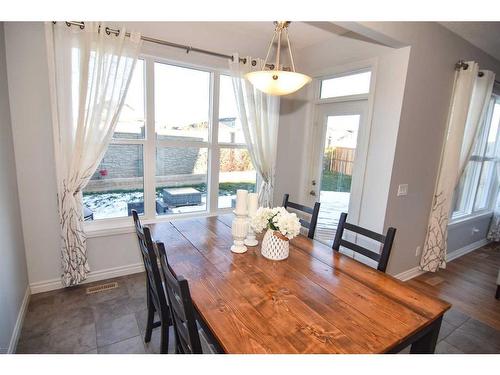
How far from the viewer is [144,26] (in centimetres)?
249

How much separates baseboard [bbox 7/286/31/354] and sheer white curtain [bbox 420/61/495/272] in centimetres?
394

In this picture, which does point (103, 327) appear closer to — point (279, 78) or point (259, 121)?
point (279, 78)

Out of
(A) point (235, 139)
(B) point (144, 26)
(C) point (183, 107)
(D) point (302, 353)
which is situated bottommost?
(D) point (302, 353)

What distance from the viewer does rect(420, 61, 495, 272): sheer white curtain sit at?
2.85 metres

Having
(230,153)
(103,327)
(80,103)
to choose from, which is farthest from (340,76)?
(103,327)

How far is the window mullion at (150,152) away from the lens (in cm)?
272

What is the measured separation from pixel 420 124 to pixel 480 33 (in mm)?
1131

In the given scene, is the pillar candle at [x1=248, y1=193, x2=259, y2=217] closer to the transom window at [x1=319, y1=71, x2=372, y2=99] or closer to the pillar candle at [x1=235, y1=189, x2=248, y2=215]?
the pillar candle at [x1=235, y1=189, x2=248, y2=215]

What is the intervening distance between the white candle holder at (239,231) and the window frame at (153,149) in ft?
4.93

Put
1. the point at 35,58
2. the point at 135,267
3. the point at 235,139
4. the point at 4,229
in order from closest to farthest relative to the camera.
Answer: the point at 4,229 < the point at 35,58 < the point at 135,267 < the point at 235,139

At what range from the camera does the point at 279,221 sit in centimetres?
157

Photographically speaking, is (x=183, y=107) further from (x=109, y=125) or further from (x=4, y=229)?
(x=4, y=229)
